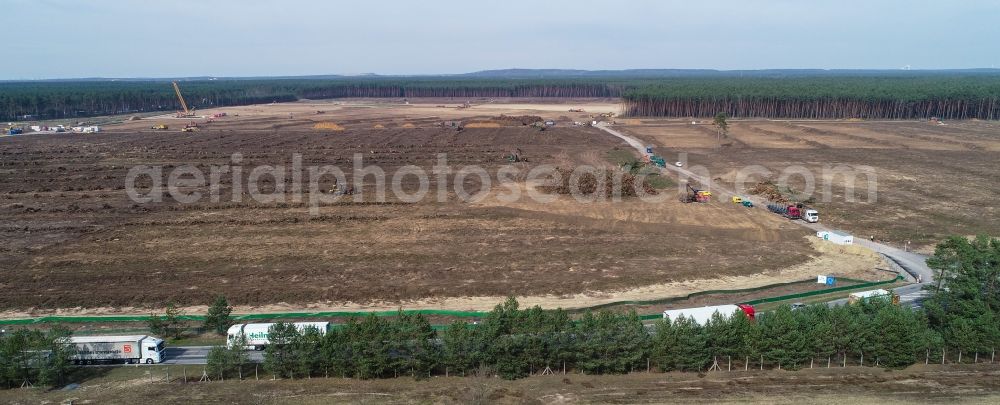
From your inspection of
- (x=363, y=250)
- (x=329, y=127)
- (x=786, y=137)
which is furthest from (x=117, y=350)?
(x=786, y=137)

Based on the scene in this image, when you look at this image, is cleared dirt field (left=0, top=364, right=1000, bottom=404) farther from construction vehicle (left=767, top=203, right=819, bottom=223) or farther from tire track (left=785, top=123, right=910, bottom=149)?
tire track (left=785, top=123, right=910, bottom=149)

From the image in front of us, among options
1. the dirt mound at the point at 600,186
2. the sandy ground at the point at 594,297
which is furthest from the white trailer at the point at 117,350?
the dirt mound at the point at 600,186

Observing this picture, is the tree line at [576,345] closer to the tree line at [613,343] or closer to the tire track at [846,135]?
the tree line at [613,343]

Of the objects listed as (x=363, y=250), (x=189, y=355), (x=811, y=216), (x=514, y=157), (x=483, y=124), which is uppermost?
(x=483, y=124)

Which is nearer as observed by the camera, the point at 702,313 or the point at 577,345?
the point at 577,345

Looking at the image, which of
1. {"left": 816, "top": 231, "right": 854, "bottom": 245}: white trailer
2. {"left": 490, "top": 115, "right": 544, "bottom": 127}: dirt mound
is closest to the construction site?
{"left": 816, "top": 231, "right": 854, "bottom": 245}: white trailer

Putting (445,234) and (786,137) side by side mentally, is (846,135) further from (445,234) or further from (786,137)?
(445,234)
